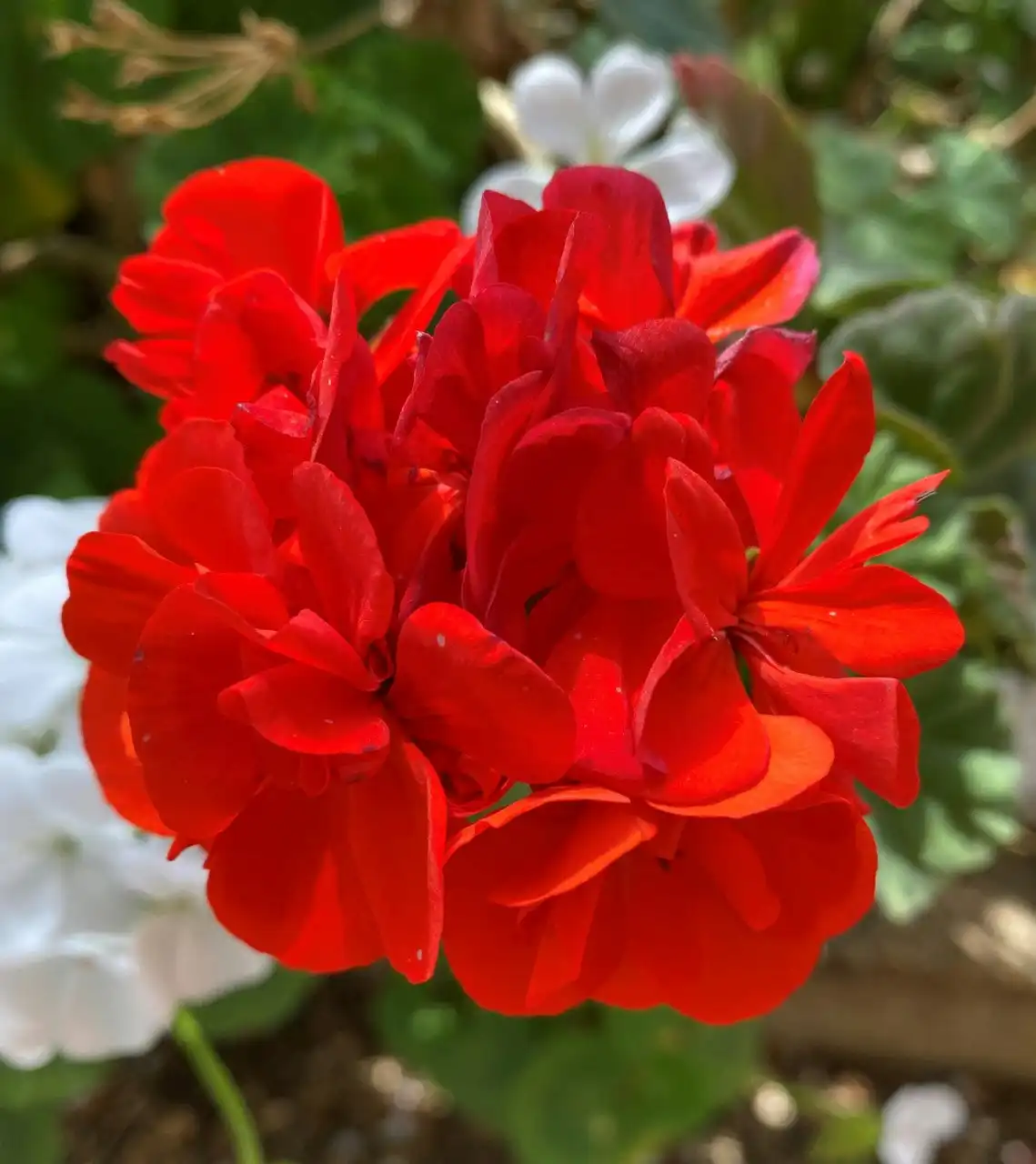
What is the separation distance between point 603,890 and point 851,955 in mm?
751

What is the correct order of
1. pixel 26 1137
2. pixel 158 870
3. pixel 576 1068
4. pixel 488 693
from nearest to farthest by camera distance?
pixel 488 693, pixel 158 870, pixel 26 1137, pixel 576 1068

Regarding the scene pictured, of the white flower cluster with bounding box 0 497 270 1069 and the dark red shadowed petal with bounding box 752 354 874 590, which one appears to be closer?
the dark red shadowed petal with bounding box 752 354 874 590

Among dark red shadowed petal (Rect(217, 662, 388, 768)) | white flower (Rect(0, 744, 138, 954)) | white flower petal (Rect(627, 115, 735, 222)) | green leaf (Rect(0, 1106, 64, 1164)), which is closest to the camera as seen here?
dark red shadowed petal (Rect(217, 662, 388, 768))

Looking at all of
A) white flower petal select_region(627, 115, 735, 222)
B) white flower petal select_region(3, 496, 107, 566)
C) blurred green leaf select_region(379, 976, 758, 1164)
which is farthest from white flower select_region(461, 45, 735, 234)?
Answer: blurred green leaf select_region(379, 976, 758, 1164)

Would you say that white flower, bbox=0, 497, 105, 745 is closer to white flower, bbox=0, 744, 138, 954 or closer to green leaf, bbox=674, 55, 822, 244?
white flower, bbox=0, 744, 138, 954

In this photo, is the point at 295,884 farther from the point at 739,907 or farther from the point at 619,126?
the point at 619,126

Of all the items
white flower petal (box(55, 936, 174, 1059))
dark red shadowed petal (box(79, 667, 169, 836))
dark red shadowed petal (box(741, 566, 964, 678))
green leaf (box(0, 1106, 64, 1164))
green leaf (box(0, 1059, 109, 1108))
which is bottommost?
green leaf (box(0, 1106, 64, 1164))

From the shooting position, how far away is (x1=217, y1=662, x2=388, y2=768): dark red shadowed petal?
207 millimetres

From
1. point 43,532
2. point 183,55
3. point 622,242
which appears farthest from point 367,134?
point 622,242

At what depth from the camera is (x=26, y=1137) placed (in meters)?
0.63

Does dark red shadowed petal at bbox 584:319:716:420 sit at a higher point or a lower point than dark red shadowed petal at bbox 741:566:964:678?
higher

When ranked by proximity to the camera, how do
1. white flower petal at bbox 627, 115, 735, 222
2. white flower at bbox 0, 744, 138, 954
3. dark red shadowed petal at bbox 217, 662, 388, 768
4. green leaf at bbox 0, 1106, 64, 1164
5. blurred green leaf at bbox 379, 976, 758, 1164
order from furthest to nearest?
1. blurred green leaf at bbox 379, 976, 758, 1164
2. green leaf at bbox 0, 1106, 64, 1164
3. white flower petal at bbox 627, 115, 735, 222
4. white flower at bbox 0, 744, 138, 954
5. dark red shadowed petal at bbox 217, 662, 388, 768

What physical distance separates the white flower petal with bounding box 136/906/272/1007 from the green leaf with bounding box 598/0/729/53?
60 centimetres

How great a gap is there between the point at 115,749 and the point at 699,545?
150 mm
